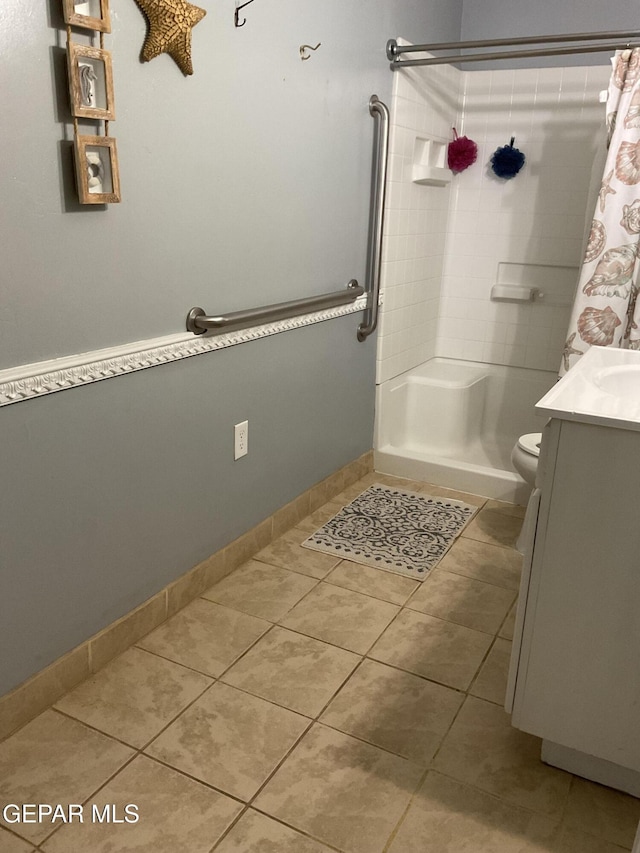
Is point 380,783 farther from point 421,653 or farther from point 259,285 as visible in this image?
point 259,285

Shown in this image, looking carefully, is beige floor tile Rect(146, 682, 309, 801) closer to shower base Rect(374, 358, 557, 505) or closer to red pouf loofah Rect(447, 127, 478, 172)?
shower base Rect(374, 358, 557, 505)

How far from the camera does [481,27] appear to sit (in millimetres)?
3205

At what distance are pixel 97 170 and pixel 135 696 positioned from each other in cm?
120

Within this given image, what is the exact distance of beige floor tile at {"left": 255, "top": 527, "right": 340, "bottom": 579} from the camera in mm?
2281

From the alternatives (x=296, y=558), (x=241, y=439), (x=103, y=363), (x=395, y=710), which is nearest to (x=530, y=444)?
(x=296, y=558)

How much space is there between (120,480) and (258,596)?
61cm

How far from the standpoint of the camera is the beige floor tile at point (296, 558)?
2.28 m

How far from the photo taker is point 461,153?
10.7 ft

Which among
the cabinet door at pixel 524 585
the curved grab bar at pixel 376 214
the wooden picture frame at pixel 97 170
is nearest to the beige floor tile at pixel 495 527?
the curved grab bar at pixel 376 214

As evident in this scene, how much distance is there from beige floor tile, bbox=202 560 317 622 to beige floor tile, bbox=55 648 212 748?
12.3 inches

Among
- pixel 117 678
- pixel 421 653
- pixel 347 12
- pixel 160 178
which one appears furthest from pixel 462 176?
pixel 117 678

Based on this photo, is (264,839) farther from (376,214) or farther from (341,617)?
(376,214)

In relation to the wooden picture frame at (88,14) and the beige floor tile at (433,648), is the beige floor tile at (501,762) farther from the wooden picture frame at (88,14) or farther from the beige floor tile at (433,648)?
the wooden picture frame at (88,14)

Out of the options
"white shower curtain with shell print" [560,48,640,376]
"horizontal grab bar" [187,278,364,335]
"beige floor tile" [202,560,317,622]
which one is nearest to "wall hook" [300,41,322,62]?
"horizontal grab bar" [187,278,364,335]
